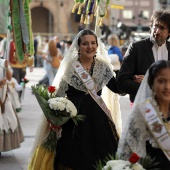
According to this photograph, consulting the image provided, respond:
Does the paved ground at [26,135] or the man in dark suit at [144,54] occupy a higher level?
the man in dark suit at [144,54]

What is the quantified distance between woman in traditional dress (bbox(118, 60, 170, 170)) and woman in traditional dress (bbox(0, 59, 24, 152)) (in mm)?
4271

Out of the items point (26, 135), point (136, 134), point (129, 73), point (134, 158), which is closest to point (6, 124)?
point (26, 135)

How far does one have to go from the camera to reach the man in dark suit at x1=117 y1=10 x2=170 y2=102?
5.76 m

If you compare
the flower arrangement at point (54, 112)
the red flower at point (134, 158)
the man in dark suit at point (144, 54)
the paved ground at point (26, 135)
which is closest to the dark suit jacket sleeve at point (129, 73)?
the man in dark suit at point (144, 54)

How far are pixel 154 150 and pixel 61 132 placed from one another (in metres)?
1.97

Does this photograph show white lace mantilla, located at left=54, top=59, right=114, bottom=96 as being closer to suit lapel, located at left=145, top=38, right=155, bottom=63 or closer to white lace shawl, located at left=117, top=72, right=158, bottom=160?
suit lapel, located at left=145, top=38, right=155, bottom=63

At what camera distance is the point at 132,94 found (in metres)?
5.79

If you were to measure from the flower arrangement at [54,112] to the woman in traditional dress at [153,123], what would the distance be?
1.73 meters

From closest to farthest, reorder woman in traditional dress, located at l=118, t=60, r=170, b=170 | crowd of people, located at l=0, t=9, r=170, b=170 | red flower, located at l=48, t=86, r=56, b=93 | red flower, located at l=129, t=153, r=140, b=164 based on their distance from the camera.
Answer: red flower, located at l=129, t=153, r=140, b=164, woman in traditional dress, located at l=118, t=60, r=170, b=170, crowd of people, located at l=0, t=9, r=170, b=170, red flower, located at l=48, t=86, r=56, b=93

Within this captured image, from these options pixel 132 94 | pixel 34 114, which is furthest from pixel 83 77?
pixel 34 114

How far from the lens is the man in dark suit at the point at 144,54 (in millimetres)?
5762

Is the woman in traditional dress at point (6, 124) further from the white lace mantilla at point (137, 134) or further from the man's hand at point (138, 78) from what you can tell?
the white lace mantilla at point (137, 134)

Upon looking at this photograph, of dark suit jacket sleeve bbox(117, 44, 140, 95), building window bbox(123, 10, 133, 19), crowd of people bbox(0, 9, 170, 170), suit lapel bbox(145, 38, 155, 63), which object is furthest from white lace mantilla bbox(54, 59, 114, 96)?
building window bbox(123, 10, 133, 19)

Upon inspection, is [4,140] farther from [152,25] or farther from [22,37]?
[152,25]
